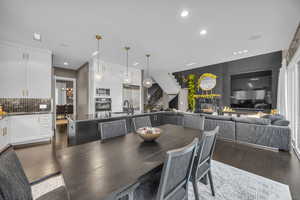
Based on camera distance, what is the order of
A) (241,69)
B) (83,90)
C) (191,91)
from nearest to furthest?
(83,90), (241,69), (191,91)

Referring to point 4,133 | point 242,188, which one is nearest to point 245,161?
point 242,188

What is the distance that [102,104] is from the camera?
4.92 metres

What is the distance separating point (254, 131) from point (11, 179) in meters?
4.32

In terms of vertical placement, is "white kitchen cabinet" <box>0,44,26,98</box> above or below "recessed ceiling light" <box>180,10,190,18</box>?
below

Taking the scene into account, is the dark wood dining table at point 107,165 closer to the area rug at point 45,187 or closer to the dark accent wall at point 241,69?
the area rug at point 45,187

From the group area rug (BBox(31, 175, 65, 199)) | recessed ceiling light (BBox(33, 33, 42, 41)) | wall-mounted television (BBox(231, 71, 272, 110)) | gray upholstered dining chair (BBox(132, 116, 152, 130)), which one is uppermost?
recessed ceiling light (BBox(33, 33, 42, 41))

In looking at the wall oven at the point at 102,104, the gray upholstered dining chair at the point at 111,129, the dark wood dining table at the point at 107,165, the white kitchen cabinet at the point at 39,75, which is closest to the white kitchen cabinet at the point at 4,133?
the white kitchen cabinet at the point at 39,75

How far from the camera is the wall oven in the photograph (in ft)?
15.6

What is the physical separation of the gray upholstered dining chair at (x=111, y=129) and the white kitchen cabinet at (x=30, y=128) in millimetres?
3063

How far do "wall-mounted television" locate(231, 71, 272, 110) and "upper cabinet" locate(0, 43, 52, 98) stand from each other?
307 inches

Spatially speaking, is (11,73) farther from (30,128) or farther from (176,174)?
(176,174)

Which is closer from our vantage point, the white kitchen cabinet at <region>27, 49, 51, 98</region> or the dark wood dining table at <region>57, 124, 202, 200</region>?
the dark wood dining table at <region>57, 124, 202, 200</region>

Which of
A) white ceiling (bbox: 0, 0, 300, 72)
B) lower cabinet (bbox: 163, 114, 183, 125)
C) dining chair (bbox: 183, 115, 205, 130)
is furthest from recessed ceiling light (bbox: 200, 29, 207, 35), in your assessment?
lower cabinet (bbox: 163, 114, 183, 125)

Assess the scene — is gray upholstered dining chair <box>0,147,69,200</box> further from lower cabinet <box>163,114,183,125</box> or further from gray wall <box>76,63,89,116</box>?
gray wall <box>76,63,89,116</box>
